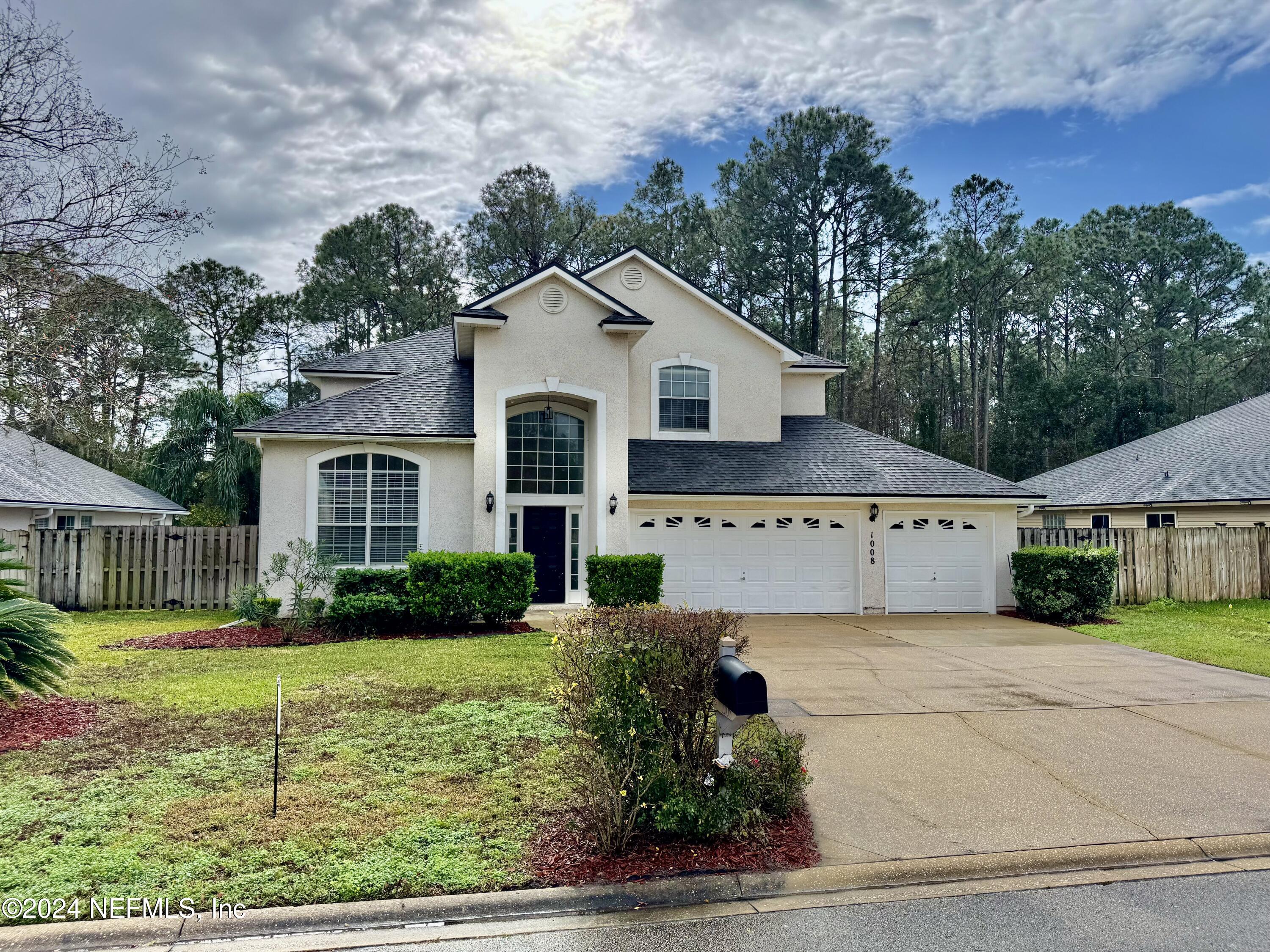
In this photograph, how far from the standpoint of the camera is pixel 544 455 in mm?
16156

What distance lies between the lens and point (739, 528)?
16.8 metres

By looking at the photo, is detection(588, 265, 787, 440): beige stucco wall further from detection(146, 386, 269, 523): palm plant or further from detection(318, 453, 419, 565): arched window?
detection(146, 386, 269, 523): palm plant

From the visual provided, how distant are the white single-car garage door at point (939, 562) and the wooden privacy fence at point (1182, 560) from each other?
1350mm

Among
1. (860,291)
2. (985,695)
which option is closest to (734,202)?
(860,291)

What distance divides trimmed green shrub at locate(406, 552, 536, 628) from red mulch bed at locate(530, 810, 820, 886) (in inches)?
331

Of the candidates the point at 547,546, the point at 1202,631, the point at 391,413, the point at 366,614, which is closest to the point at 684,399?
the point at 547,546

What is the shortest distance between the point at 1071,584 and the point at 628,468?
9375mm

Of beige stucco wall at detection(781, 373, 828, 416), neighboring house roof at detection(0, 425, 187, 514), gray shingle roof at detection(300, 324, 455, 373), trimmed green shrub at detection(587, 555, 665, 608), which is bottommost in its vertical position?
trimmed green shrub at detection(587, 555, 665, 608)

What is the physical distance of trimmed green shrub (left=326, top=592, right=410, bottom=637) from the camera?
12.6 meters

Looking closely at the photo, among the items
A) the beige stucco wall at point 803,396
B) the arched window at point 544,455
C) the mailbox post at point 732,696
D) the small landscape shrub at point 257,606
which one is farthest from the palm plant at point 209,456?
the mailbox post at point 732,696

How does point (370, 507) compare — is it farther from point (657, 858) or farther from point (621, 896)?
point (621, 896)

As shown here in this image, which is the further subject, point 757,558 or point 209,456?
point 209,456

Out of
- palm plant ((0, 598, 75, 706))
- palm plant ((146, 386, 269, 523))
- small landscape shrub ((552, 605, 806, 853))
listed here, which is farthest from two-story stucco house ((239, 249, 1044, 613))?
small landscape shrub ((552, 605, 806, 853))

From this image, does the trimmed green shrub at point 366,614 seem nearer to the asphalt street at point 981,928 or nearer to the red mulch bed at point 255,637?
the red mulch bed at point 255,637
